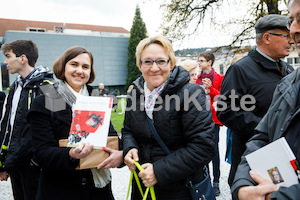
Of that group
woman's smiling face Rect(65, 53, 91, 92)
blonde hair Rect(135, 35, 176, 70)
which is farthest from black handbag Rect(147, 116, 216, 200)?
woman's smiling face Rect(65, 53, 91, 92)

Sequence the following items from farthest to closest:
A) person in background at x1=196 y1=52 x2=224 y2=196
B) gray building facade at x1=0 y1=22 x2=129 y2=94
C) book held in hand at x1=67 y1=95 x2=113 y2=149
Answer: gray building facade at x1=0 y1=22 x2=129 y2=94 → person in background at x1=196 y1=52 x2=224 y2=196 → book held in hand at x1=67 y1=95 x2=113 y2=149

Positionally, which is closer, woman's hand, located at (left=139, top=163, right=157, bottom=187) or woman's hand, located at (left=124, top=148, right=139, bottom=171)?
woman's hand, located at (left=139, top=163, right=157, bottom=187)

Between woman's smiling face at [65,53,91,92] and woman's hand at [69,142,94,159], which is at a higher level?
woman's smiling face at [65,53,91,92]

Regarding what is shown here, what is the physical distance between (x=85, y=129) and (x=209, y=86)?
3.07 meters

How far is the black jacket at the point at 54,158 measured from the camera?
6.40 ft

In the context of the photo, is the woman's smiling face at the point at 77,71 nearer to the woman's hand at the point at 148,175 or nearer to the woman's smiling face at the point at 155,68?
the woman's smiling face at the point at 155,68

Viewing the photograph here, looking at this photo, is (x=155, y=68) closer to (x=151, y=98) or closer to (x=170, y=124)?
(x=151, y=98)

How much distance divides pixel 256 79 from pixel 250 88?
11cm

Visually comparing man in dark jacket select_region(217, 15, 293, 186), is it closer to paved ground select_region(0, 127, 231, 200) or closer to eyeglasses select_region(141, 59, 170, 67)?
eyeglasses select_region(141, 59, 170, 67)

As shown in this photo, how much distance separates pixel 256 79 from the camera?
97.0 inches

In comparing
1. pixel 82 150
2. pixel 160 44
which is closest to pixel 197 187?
pixel 82 150

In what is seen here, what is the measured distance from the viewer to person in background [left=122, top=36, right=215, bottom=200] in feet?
5.71

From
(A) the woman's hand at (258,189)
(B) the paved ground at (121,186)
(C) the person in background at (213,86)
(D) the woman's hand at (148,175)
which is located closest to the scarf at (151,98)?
(D) the woman's hand at (148,175)

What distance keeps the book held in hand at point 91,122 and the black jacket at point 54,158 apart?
216 mm
